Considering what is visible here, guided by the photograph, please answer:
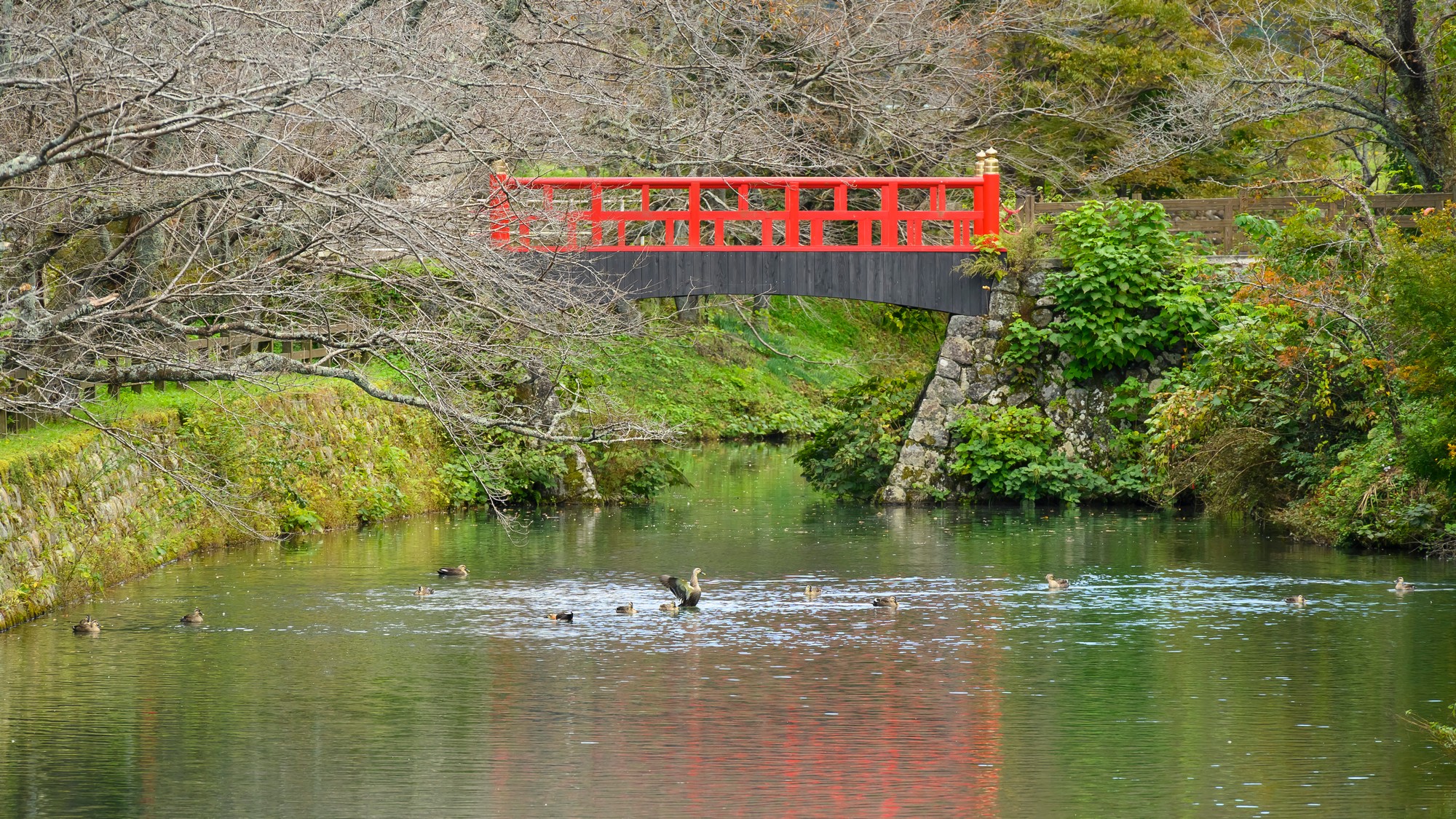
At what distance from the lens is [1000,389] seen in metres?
29.9

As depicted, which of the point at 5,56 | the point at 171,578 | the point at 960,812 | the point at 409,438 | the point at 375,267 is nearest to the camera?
the point at 960,812

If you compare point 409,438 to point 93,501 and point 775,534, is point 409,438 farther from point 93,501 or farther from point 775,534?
point 93,501

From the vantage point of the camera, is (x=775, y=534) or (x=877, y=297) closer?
(x=775, y=534)

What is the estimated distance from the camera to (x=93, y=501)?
66.7 feet

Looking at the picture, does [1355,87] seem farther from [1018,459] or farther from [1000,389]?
[1018,459]

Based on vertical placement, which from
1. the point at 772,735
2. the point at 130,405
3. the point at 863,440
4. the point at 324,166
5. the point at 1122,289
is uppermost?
the point at 324,166

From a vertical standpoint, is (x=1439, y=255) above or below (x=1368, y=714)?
above

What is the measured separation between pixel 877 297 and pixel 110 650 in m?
16.2

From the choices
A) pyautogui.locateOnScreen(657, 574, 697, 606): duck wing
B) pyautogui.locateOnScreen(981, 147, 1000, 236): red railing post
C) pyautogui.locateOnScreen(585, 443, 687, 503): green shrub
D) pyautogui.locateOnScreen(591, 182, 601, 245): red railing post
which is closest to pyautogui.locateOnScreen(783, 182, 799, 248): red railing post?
pyautogui.locateOnScreen(591, 182, 601, 245): red railing post

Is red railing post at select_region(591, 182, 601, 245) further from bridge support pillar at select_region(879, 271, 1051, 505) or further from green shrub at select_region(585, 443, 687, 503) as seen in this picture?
bridge support pillar at select_region(879, 271, 1051, 505)

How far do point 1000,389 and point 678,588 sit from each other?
11.9 meters

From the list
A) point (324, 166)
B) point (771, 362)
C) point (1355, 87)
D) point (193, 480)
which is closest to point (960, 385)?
point (1355, 87)

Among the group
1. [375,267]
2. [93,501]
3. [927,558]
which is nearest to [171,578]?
[93,501]

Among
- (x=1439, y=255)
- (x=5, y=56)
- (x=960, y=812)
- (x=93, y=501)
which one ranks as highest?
(x=5, y=56)
